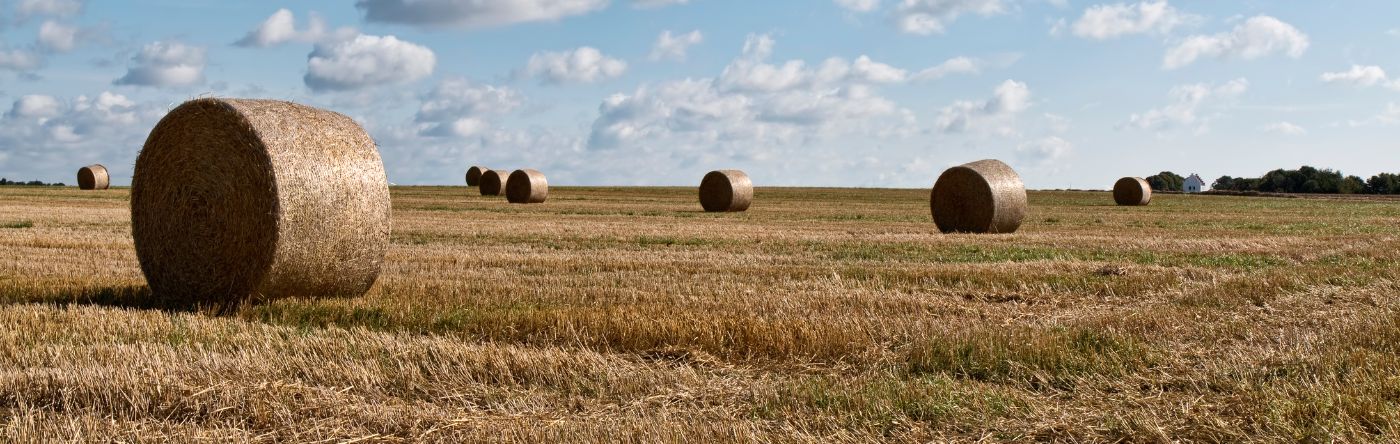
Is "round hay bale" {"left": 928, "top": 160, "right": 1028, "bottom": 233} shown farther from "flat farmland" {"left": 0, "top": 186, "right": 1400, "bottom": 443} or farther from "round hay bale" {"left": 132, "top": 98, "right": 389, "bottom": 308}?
"round hay bale" {"left": 132, "top": 98, "right": 389, "bottom": 308}

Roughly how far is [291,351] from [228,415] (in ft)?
4.40

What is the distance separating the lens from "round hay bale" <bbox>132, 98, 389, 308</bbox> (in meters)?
9.38

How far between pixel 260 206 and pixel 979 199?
48.4ft

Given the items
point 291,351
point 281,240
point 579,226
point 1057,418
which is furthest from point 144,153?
point 579,226

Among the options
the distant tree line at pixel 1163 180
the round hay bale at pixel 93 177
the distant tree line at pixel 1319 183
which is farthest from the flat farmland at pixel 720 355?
the distant tree line at pixel 1163 180

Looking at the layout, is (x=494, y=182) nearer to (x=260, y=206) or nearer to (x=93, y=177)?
(x=93, y=177)

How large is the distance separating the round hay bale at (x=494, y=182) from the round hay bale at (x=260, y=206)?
34.7 meters

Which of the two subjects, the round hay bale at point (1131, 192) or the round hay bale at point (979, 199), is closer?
the round hay bale at point (979, 199)

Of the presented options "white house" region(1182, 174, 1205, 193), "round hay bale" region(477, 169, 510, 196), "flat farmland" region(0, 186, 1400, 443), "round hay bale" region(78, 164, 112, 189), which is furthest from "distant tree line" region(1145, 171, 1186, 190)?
"flat farmland" region(0, 186, 1400, 443)

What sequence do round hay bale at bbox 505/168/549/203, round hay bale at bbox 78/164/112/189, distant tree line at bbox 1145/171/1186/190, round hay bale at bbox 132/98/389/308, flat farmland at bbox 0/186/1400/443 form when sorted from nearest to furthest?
flat farmland at bbox 0/186/1400/443 < round hay bale at bbox 132/98/389/308 < round hay bale at bbox 505/168/549/203 < round hay bale at bbox 78/164/112/189 < distant tree line at bbox 1145/171/1186/190

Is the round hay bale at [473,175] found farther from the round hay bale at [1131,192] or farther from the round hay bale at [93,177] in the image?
the round hay bale at [1131,192]

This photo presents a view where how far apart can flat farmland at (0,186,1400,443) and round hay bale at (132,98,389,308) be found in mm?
296

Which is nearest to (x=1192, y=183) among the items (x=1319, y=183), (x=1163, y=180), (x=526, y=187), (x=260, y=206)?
(x=1163, y=180)

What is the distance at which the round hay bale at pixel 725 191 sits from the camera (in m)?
32.1
